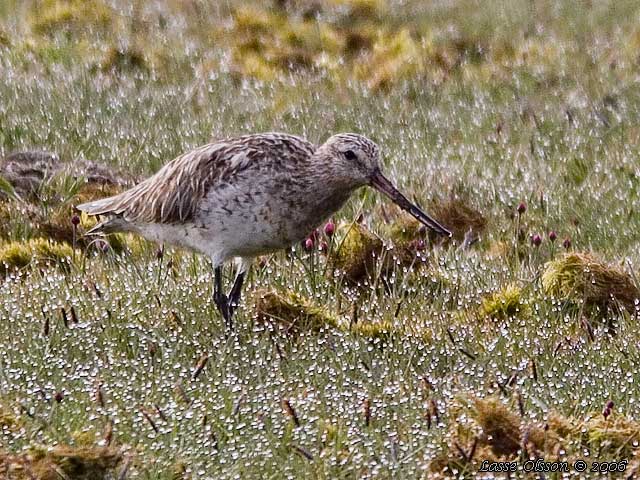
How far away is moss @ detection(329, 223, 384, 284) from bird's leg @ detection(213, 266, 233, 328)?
832 millimetres

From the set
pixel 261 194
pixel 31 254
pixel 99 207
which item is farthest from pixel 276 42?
pixel 261 194

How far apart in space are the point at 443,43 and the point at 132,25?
3545 millimetres

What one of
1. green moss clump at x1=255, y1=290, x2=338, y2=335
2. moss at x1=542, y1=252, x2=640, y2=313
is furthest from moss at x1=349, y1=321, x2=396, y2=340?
moss at x1=542, y1=252, x2=640, y2=313

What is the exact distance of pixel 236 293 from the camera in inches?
301

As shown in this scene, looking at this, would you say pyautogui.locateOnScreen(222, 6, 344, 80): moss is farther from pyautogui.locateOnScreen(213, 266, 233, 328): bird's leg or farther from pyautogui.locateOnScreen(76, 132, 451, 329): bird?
pyautogui.locateOnScreen(213, 266, 233, 328): bird's leg

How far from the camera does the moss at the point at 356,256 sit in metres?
8.24

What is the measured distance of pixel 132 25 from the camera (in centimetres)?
1552

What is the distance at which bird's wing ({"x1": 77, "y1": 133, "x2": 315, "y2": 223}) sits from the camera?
7.69 metres

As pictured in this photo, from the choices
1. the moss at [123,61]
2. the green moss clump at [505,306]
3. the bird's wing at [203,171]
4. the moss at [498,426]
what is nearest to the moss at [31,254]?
the bird's wing at [203,171]

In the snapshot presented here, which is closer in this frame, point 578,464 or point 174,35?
point 578,464

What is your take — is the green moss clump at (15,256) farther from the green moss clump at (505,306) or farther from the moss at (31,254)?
the green moss clump at (505,306)

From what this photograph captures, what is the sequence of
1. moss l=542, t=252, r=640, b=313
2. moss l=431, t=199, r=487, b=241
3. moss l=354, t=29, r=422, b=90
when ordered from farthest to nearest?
1. moss l=354, t=29, r=422, b=90
2. moss l=431, t=199, r=487, b=241
3. moss l=542, t=252, r=640, b=313

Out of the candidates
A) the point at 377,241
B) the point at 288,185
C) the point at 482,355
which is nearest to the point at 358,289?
the point at 377,241

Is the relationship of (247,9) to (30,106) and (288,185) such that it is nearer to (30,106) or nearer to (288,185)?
(30,106)
